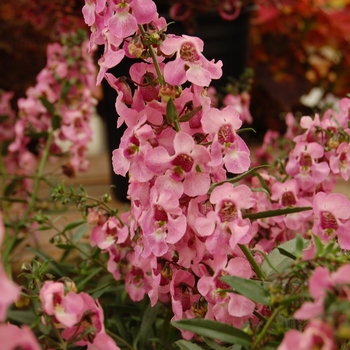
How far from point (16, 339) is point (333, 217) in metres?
0.29

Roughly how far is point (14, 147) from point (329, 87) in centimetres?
90

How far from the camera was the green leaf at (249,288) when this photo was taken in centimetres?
39

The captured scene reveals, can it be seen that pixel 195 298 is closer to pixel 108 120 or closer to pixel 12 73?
pixel 108 120

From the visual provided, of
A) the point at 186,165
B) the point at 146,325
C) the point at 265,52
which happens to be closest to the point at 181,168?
the point at 186,165

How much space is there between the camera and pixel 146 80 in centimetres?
48

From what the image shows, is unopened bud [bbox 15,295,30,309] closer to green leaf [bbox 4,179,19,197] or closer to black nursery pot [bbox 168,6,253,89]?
green leaf [bbox 4,179,19,197]

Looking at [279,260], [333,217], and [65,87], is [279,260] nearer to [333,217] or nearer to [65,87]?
[333,217]

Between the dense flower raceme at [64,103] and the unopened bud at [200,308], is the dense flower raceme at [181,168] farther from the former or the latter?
the dense flower raceme at [64,103]

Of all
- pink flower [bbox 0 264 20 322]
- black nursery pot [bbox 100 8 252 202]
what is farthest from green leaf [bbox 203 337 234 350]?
black nursery pot [bbox 100 8 252 202]

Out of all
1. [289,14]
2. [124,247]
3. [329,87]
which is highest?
[124,247]

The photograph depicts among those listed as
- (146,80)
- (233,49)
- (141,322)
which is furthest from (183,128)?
(233,49)

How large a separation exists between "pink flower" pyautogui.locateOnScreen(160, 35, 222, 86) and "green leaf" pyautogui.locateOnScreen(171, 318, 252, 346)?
0.58ft

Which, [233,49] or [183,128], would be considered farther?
[233,49]

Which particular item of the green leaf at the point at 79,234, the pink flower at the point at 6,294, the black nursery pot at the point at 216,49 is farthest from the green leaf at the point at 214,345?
the black nursery pot at the point at 216,49
